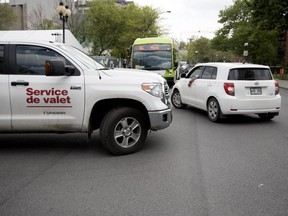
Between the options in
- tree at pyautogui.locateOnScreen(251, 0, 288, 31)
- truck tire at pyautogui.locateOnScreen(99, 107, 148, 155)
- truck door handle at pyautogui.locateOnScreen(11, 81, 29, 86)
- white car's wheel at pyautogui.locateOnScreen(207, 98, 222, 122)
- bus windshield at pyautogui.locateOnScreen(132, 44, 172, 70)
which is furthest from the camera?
tree at pyautogui.locateOnScreen(251, 0, 288, 31)

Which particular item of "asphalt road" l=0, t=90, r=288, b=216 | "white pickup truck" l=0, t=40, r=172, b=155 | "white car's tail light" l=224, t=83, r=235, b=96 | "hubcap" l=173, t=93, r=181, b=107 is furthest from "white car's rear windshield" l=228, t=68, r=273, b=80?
"white pickup truck" l=0, t=40, r=172, b=155

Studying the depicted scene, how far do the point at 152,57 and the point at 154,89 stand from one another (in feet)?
46.4

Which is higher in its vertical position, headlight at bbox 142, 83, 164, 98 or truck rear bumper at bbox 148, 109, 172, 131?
headlight at bbox 142, 83, 164, 98

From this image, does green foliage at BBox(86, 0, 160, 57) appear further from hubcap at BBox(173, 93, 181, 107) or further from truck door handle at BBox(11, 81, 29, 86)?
truck door handle at BBox(11, 81, 29, 86)

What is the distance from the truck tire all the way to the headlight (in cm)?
41

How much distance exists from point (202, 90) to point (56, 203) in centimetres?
650

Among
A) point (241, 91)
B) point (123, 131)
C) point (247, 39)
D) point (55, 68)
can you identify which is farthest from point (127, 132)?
point (247, 39)

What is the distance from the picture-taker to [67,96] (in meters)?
5.61

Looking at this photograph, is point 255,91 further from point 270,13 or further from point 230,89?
point 270,13

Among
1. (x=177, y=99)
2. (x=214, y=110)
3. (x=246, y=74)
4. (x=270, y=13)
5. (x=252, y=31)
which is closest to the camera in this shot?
(x=246, y=74)

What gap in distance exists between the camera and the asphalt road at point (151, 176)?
375 centimetres

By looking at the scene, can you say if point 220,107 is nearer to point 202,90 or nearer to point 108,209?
point 202,90

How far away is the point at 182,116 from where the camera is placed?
9930 millimetres

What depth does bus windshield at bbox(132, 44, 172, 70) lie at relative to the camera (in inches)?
772
